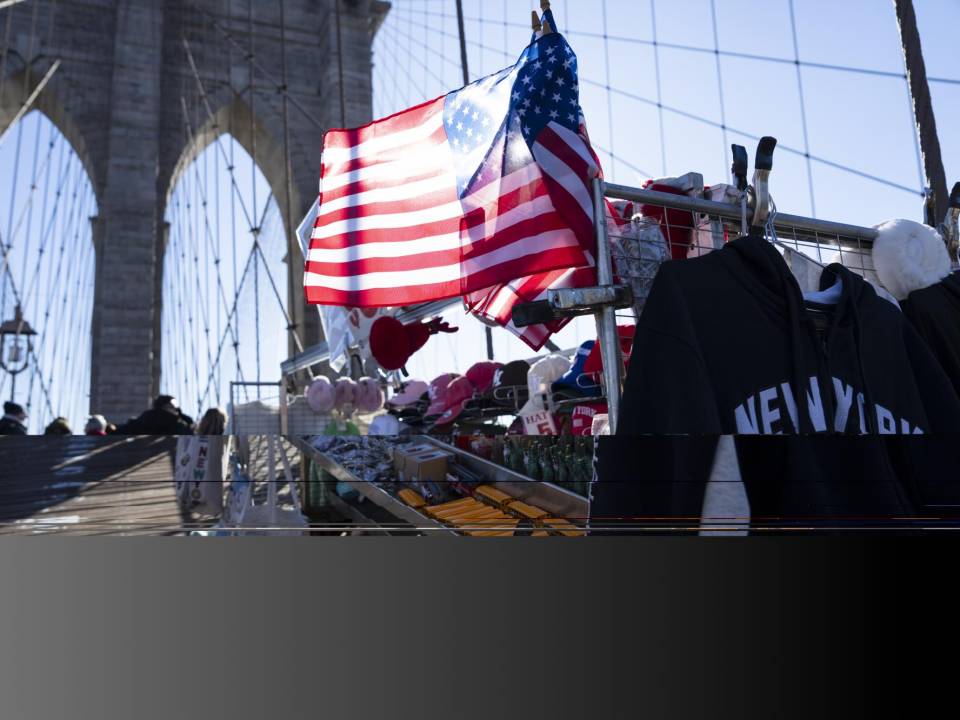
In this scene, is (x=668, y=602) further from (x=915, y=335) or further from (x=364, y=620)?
(x=915, y=335)

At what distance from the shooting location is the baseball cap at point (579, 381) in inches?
94.5

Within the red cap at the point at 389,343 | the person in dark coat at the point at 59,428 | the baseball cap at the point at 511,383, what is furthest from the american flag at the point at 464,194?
the person in dark coat at the point at 59,428

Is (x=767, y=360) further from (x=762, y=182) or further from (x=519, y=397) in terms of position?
(x=519, y=397)

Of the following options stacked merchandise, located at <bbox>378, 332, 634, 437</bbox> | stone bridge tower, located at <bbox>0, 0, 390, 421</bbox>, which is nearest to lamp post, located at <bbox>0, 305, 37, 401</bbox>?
stone bridge tower, located at <bbox>0, 0, 390, 421</bbox>

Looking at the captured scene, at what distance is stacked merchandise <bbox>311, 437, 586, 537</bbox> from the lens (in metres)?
0.60

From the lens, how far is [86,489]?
58 cm

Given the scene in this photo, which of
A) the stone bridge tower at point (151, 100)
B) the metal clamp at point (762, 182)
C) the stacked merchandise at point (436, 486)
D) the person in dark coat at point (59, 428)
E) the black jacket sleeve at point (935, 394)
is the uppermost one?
the stone bridge tower at point (151, 100)

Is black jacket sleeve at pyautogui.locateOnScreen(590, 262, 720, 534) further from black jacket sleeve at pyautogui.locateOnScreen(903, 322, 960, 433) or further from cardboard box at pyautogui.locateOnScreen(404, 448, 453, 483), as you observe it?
black jacket sleeve at pyautogui.locateOnScreen(903, 322, 960, 433)

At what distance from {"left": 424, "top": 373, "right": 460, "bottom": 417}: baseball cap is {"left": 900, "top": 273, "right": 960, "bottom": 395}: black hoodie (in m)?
2.67

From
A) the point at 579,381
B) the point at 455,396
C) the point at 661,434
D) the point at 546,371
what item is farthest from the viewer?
the point at 455,396

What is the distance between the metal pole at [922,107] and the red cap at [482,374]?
2158mm

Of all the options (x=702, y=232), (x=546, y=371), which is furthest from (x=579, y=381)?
(x=702, y=232)

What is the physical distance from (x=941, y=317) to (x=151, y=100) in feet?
46.3

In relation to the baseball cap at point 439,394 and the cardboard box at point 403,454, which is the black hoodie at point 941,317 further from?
the baseball cap at point 439,394
